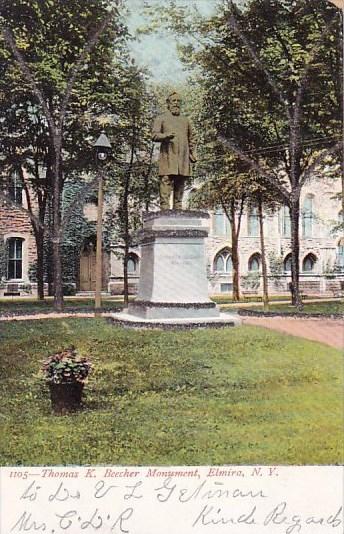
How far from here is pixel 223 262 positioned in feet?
6.12

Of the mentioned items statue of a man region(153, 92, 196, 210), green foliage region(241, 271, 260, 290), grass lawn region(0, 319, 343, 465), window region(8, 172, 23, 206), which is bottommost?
grass lawn region(0, 319, 343, 465)

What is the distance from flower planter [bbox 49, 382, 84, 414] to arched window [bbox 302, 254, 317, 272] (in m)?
0.76

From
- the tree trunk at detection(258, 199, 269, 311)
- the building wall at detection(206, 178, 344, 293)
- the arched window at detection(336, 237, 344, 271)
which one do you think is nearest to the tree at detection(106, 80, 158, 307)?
the building wall at detection(206, 178, 344, 293)

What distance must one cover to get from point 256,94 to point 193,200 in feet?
1.22

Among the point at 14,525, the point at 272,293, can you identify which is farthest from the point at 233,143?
the point at 14,525

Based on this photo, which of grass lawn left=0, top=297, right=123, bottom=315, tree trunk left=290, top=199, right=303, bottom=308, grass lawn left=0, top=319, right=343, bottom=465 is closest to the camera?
grass lawn left=0, top=319, right=343, bottom=465

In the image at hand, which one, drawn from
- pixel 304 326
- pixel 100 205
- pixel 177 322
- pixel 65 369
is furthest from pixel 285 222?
pixel 65 369

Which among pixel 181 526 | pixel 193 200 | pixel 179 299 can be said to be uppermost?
pixel 193 200

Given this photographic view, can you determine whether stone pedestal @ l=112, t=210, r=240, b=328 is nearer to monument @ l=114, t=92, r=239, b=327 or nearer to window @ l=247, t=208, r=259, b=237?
monument @ l=114, t=92, r=239, b=327

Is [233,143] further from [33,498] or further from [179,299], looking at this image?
[33,498]

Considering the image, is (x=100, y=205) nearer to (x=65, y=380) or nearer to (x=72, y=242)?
(x=72, y=242)

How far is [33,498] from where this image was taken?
1594mm

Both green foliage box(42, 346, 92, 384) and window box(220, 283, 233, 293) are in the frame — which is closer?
green foliage box(42, 346, 92, 384)

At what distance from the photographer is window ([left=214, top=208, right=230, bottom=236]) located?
187 cm
